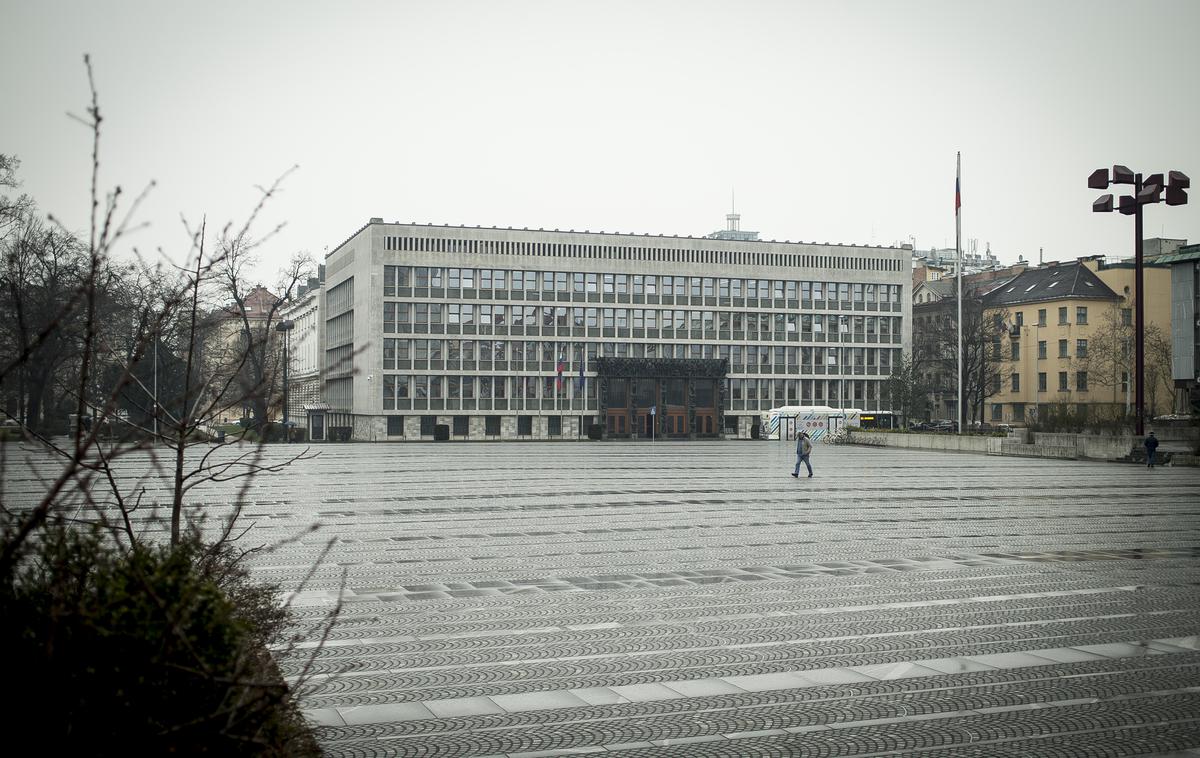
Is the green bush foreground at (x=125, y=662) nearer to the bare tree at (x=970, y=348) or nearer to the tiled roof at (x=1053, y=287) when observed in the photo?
the bare tree at (x=970, y=348)

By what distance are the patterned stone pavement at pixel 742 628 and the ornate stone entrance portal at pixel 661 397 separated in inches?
2531

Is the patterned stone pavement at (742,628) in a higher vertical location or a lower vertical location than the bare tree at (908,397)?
lower

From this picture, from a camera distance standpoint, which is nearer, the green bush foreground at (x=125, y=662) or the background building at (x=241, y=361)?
the green bush foreground at (x=125, y=662)

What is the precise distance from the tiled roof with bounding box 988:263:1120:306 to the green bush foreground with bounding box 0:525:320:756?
100 meters

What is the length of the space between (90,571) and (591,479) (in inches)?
1308

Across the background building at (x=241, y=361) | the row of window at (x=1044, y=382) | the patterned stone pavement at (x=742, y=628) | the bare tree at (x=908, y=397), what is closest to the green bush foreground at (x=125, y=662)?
the patterned stone pavement at (x=742, y=628)

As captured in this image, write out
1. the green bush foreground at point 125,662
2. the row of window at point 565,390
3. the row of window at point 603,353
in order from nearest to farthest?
the green bush foreground at point 125,662, the row of window at point 565,390, the row of window at point 603,353

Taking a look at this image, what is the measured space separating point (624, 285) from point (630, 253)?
2823 mm

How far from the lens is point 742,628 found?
12414 millimetres

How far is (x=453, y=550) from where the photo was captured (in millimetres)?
18781

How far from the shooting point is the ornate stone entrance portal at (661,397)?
9219cm

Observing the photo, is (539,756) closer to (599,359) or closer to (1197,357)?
(1197,357)

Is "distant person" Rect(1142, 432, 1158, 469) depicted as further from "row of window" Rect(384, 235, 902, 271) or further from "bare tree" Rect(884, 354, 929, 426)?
"row of window" Rect(384, 235, 902, 271)

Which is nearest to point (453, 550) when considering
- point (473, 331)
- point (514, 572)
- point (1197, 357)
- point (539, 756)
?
point (514, 572)
